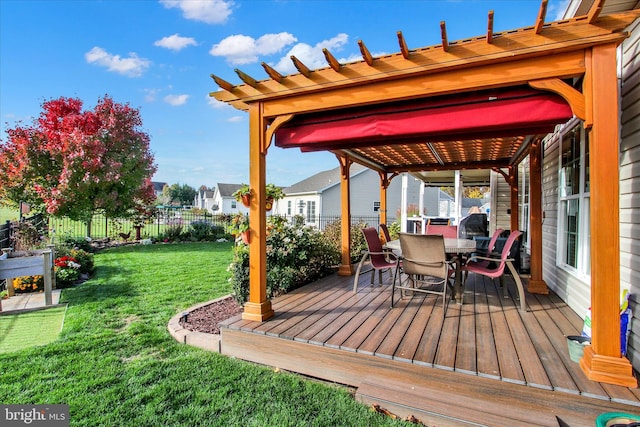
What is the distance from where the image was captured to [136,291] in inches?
215

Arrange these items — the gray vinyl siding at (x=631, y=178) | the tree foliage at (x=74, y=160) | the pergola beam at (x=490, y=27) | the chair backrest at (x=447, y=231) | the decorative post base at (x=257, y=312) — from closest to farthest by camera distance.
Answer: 1. the pergola beam at (x=490, y=27)
2. the gray vinyl siding at (x=631, y=178)
3. the decorative post base at (x=257, y=312)
4. the chair backrest at (x=447, y=231)
5. the tree foliage at (x=74, y=160)

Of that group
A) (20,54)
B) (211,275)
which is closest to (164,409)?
(211,275)

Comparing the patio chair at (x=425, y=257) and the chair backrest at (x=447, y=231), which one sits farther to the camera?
the chair backrest at (x=447, y=231)

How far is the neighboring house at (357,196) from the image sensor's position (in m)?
20.2

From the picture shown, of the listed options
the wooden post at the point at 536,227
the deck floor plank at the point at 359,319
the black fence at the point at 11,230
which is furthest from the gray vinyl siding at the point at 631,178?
the black fence at the point at 11,230

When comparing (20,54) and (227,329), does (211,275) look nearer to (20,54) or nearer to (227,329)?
Answer: (227,329)

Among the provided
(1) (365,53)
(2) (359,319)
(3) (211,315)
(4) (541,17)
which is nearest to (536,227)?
(2) (359,319)

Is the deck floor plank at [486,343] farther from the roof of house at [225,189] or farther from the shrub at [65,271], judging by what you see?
the roof of house at [225,189]

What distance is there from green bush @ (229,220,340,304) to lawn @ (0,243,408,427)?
1.05 metres

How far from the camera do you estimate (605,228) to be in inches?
83.7

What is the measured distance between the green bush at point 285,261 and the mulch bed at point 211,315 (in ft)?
0.82

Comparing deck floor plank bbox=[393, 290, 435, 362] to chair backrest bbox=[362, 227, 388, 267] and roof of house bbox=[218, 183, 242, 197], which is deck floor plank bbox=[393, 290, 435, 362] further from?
roof of house bbox=[218, 183, 242, 197]

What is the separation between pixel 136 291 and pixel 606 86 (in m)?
6.40

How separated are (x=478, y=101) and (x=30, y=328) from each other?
547 centimetres
